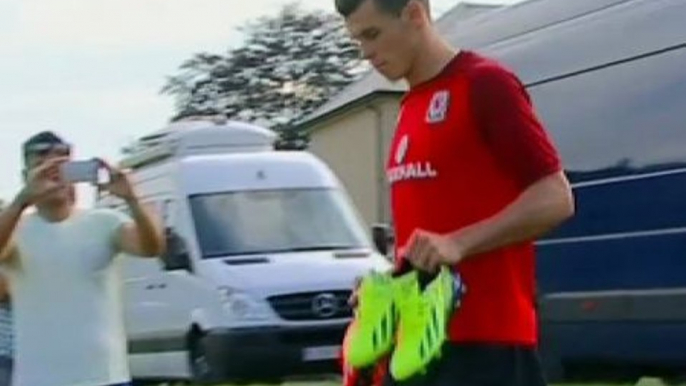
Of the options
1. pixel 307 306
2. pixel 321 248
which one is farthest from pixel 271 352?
pixel 321 248

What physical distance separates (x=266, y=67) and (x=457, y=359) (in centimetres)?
6639

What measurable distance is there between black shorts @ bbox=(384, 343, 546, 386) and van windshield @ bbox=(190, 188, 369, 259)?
45.8ft

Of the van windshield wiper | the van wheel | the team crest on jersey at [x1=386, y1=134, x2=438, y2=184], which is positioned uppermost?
the team crest on jersey at [x1=386, y1=134, x2=438, y2=184]

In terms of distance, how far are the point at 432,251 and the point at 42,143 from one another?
342 cm

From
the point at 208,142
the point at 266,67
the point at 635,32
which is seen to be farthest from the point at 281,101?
the point at 635,32

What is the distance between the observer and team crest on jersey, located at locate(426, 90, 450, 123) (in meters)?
4.80

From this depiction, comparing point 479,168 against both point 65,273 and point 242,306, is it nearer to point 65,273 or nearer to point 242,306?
point 65,273

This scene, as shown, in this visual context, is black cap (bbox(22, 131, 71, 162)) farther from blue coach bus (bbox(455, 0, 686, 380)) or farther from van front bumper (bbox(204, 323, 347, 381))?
van front bumper (bbox(204, 323, 347, 381))

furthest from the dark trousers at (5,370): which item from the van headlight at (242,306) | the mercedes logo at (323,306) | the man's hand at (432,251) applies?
the mercedes logo at (323,306)

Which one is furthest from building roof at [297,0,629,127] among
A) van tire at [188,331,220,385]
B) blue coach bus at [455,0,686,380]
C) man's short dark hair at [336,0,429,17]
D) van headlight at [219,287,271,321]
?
man's short dark hair at [336,0,429,17]

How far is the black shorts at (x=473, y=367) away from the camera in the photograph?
4.84m

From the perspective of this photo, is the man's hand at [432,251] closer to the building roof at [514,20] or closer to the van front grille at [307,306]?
the building roof at [514,20]

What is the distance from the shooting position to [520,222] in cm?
465

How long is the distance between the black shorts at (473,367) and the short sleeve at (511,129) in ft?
1.34
